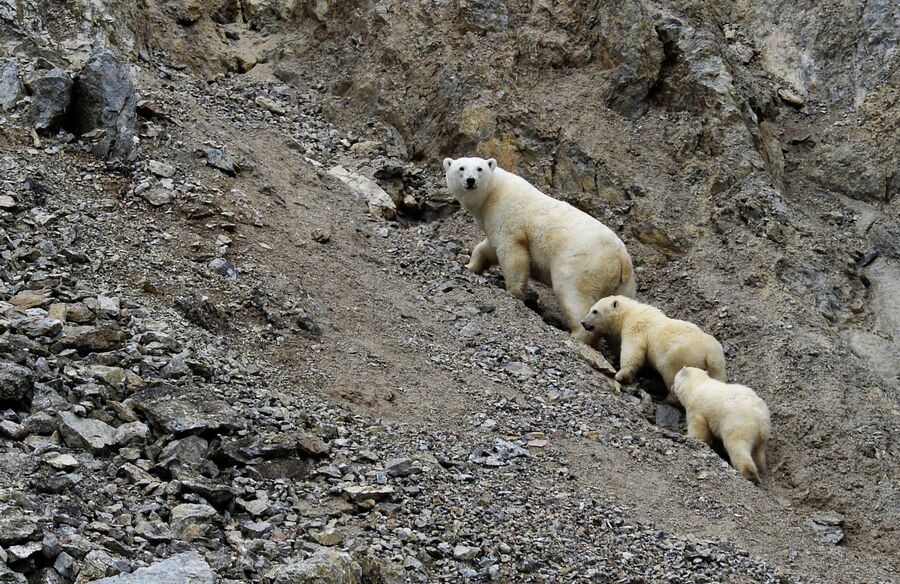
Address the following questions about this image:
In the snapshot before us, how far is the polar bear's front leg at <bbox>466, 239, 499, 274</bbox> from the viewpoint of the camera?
1240 cm

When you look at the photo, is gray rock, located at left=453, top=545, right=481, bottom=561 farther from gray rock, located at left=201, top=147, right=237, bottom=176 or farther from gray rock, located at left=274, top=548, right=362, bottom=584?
gray rock, located at left=201, top=147, right=237, bottom=176

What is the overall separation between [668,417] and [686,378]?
17.8 inches

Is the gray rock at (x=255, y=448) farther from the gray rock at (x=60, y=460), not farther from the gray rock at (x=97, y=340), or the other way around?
the gray rock at (x=97, y=340)

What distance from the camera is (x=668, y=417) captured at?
10562mm

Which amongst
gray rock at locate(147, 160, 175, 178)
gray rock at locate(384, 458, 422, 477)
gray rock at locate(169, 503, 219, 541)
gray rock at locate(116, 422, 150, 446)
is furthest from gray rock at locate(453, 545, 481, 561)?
gray rock at locate(147, 160, 175, 178)

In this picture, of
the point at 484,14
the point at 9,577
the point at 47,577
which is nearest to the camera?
the point at 9,577

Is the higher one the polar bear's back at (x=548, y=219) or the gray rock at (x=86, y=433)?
the polar bear's back at (x=548, y=219)

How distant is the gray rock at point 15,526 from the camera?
524cm

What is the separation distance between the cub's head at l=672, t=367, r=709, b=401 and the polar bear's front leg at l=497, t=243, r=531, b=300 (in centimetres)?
220

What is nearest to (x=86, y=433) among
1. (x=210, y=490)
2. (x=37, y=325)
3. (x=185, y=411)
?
(x=185, y=411)

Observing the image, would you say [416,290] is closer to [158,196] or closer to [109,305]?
[158,196]

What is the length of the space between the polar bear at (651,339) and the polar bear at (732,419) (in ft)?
1.97

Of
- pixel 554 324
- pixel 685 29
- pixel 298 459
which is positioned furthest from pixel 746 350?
pixel 298 459

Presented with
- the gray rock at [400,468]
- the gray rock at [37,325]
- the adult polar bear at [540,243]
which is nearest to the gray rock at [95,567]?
the gray rock at [400,468]
